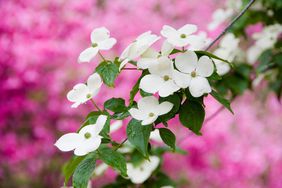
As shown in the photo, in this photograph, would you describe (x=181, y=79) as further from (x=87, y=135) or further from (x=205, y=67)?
(x=87, y=135)

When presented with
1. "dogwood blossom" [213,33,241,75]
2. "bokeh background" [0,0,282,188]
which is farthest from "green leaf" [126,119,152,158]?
"bokeh background" [0,0,282,188]

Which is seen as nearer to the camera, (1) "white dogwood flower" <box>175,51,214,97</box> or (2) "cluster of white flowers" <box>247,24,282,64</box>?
(1) "white dogwood flower" <box>175,51,214,97</box>

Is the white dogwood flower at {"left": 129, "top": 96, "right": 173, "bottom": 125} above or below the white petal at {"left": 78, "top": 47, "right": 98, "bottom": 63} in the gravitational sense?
below

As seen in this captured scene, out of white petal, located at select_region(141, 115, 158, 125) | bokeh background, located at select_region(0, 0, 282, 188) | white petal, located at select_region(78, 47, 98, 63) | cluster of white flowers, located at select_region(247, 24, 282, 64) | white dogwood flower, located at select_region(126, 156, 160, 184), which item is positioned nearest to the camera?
white petal, located at select_region(141, 115, 158, 125)

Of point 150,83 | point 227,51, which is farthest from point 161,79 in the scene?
point 227,51

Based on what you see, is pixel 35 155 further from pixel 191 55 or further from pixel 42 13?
pixel 191 55

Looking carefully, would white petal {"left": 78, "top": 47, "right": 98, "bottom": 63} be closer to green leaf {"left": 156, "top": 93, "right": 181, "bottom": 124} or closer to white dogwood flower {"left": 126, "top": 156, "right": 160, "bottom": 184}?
green leaf {"left": 156, "top": 93, "right": 181, "bottom": 124}
